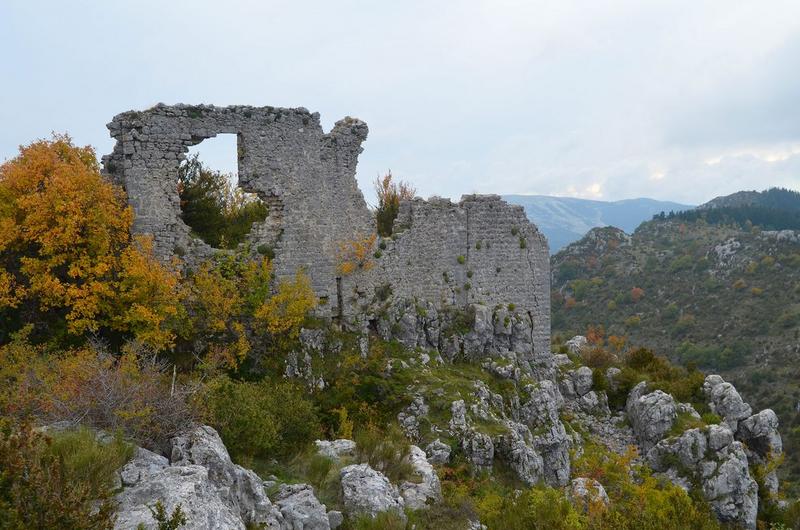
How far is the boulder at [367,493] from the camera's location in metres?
8.32

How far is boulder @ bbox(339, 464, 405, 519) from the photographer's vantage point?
27.3ft

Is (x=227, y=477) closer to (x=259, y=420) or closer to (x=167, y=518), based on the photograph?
(x=167, y=518)

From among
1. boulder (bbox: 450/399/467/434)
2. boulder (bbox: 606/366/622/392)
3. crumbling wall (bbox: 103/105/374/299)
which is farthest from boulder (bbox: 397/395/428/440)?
boulder (bbox: 606/366/622/392)

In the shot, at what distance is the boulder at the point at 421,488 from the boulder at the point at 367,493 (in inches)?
9.1

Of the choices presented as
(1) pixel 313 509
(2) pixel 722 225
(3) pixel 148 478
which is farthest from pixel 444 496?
(2) pixel 722 225

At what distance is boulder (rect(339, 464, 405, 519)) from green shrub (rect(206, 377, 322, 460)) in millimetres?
1336

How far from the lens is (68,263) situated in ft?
39.1

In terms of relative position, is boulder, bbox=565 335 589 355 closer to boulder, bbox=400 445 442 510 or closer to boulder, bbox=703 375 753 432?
boulder, bbox=703 375 753 432

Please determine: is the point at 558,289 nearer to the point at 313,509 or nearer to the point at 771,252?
the point at 771,252

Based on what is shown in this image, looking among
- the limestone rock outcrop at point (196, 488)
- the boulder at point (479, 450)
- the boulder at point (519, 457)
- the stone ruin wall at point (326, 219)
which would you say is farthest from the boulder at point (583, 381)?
the limestone rock outcrop at point (196, 488)

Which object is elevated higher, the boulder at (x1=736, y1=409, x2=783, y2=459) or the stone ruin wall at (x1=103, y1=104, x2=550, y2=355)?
the stone ruin wall at (x1=103, y1=104, x2=550, y2=355)

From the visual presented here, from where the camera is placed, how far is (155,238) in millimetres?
13117

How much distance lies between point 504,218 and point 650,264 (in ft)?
158

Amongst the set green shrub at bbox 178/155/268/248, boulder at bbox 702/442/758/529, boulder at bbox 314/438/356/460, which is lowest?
boulder at bbox 702/442/758/529
